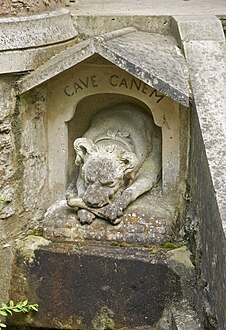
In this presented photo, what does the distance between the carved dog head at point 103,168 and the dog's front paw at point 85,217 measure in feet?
0.16

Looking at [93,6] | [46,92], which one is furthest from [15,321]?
[93,6]

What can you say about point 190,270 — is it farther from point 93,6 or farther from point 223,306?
point 93,6

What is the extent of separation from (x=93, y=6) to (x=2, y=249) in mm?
1771

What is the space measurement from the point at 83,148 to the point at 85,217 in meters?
0.37

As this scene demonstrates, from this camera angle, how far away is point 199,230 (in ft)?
Result: 11.0

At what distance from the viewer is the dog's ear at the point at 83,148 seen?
368cm

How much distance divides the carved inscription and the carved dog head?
0.30 m

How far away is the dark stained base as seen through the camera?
3439 mm

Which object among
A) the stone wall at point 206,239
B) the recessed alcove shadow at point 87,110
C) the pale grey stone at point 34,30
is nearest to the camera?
the stone wall at point 206,239

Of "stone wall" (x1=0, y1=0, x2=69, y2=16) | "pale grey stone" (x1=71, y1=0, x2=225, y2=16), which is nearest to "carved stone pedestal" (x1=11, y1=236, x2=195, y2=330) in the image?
"stone wall" (x1=0, y1=0, x2=69, y2=16)

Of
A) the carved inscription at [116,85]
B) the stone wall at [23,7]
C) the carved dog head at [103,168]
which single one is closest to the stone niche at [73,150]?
the carved inscription at [116,85]

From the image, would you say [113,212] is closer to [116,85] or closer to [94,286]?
[94,286]

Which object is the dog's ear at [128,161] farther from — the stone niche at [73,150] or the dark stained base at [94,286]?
the dark stained base at [94,286]

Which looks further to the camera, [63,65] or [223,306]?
[63,65]
